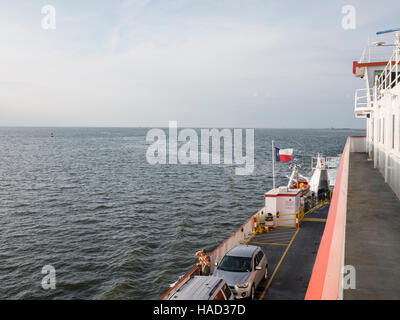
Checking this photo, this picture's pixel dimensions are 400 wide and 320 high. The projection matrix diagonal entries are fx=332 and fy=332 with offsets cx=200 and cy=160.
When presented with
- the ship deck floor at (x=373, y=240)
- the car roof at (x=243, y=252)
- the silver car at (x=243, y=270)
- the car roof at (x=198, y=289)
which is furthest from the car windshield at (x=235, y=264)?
the ship deck floor at (x=373, y=240)

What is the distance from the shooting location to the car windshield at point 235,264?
12.7 m

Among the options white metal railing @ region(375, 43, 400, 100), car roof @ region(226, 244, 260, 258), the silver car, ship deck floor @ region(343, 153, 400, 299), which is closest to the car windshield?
the silver car

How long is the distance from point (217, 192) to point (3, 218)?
2383cm

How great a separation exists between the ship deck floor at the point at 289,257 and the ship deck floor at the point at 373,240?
4387 mm

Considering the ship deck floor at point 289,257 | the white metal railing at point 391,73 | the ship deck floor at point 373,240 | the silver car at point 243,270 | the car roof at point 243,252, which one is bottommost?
the ship deck floor at point 289,257

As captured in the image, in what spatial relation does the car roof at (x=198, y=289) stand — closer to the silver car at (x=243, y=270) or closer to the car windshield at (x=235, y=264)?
the silver car at (x=243, y=270)

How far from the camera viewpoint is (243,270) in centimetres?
1266

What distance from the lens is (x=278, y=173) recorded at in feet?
190

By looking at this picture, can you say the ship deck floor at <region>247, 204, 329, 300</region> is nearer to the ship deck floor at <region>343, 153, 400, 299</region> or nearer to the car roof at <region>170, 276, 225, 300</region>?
the car roof at <region>170, 276, 225, 300</region>

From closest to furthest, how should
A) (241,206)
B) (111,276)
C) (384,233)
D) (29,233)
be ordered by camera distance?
(384,233) < (111,276) < (29,233) < (241,206)
